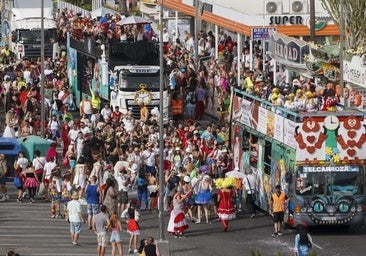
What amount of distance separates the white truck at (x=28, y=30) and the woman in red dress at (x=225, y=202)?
110 feet

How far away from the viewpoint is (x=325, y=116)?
41.3 metres

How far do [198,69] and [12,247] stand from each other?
28.2m

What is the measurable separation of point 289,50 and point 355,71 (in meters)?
5.07

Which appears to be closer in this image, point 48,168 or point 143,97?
point 48,168

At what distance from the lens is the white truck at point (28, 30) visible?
77.5m

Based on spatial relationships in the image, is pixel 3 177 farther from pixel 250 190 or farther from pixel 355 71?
pixel 355 71

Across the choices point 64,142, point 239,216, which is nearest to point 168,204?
point 239,216

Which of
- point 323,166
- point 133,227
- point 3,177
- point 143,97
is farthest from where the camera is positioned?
point 143,97

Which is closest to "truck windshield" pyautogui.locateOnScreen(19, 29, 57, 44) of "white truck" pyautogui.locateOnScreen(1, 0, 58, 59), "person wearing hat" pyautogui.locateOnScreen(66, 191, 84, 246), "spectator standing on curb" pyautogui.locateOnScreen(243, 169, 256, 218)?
"white truck" pyautogui.locateOnScreen(1, 0, 58, 59)

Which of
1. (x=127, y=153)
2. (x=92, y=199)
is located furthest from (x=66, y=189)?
(x=127, y=153)

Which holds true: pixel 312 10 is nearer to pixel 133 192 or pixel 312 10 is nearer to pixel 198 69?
pixel 198 69

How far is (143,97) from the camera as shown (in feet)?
192

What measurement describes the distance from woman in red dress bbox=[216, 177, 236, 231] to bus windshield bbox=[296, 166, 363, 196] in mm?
2193

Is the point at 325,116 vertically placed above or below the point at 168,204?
above
